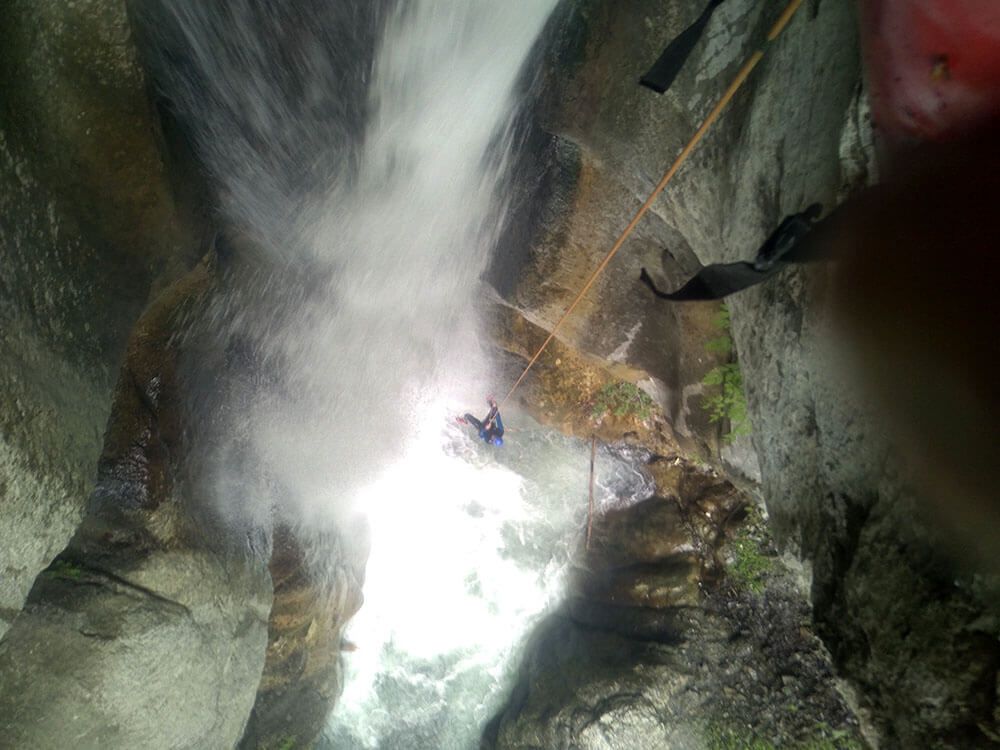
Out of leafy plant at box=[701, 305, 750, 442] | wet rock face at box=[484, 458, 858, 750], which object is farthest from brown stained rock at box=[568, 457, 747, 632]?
leafy plant at box=[701, 305, 750, 442]

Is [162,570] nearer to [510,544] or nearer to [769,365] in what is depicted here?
[769,365]

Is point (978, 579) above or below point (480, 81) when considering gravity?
below

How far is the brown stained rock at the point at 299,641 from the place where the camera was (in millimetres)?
6977

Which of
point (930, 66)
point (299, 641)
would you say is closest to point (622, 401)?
point (299, 641)

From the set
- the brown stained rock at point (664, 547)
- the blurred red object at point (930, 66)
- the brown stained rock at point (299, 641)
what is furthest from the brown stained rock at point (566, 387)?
the blurred red object at point (930, 66)

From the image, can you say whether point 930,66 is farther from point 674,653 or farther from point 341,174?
point 674,653

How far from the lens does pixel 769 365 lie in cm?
281

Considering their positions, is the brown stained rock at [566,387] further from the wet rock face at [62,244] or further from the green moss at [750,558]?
the wet rock face at [62,244]

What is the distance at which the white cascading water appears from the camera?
5.03 m

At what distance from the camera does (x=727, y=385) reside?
4.90 meters

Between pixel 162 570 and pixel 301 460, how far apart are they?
3.63m

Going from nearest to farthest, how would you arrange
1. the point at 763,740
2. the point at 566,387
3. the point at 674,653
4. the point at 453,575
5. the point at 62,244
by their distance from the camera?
the point at 62,244 → the point at 763,740 → the point at 674,653 → the point at 566,387 → the point at 453,575

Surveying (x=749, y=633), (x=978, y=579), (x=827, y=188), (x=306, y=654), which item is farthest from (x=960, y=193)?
(x=306, y=654)

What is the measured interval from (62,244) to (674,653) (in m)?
7.02
